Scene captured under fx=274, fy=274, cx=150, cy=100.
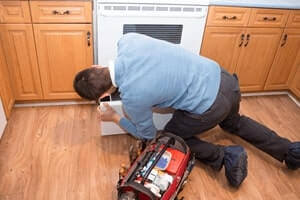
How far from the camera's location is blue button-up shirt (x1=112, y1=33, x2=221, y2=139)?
110 centimetres

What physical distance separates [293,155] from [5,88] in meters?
1.73

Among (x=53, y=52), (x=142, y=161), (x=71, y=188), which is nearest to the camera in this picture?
(x=142, y=161)

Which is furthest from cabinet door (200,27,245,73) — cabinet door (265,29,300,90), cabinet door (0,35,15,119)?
cabinet door (0,35,15,119)

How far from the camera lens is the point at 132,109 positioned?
116 centimetres

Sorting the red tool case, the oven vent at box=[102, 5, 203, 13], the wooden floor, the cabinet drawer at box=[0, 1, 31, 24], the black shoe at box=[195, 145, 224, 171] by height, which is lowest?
the wooden floor

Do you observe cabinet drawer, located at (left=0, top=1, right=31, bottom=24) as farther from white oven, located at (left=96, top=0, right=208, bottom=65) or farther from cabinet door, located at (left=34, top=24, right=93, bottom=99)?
white oven, located at (left=96, top=0, right=208, bottom=65)

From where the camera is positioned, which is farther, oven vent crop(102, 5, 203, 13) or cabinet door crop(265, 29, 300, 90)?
cabinet door crop(265, 29, 300, 90)

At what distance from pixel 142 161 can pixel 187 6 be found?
3.18 ft

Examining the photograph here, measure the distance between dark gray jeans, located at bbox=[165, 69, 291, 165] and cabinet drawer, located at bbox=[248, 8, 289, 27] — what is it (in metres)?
0.66

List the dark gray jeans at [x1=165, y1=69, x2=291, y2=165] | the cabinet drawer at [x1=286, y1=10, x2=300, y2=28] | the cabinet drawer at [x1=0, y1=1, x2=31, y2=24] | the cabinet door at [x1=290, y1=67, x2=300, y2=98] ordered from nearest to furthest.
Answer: the dark gray jeans at [x1=165, y1=69, x2=291, y2=165], the cabinet drawer at [x1=0, y1=1, x2=31, y2=24], the cabinet drawer at [x1=286, y1=10, x2=300, y2=28], the cabinet door at [x1=290, y1=67, x2=300, y2=98]

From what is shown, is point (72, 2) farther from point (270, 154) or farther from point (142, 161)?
point (270, 154)

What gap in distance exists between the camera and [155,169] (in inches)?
48.2

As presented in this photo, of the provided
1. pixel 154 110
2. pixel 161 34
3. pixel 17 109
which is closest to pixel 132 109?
pixel 154 110

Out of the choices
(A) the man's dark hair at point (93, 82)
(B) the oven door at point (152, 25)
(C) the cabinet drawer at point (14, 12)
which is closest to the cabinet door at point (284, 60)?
(B) the oven door at point (152, 25)
